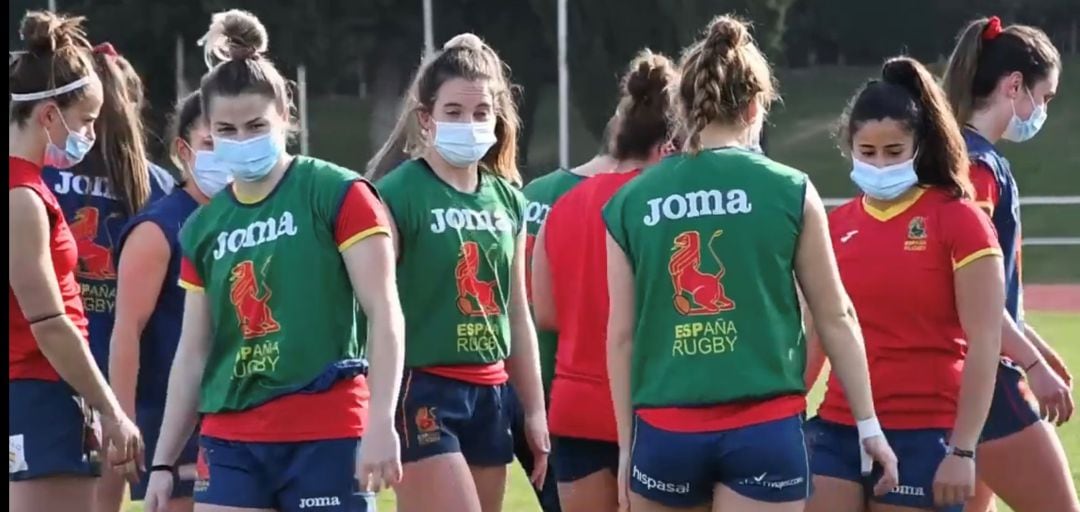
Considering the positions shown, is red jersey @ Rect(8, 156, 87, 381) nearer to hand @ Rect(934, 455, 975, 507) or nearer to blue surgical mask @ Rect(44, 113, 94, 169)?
blue surgical mask @ Rect(44, 113, 94, 169)

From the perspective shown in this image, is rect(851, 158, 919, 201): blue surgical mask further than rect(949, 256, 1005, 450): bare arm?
Yes

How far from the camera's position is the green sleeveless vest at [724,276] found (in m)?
4.57

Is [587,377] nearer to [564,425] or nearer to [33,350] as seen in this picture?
[564,425]

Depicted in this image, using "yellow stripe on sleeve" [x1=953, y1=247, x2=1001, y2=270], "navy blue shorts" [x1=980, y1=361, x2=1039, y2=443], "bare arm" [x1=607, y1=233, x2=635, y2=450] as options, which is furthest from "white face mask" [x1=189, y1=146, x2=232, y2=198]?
"navy blue shorts" [x1=980, y1=361, x2=1039, y2=443]

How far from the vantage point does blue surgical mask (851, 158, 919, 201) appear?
17.0ft

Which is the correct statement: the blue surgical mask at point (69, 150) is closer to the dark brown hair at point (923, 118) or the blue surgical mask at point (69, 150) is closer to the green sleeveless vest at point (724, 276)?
the green sleeveless vest at point (724, 276)

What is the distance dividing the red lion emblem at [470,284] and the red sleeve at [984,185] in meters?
1.53

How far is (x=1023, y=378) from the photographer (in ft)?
19.0

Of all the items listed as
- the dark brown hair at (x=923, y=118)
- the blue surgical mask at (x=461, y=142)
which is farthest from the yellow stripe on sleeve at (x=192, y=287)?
the dark brown hair at (x=923, y=118)

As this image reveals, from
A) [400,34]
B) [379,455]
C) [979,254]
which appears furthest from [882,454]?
[400,34]

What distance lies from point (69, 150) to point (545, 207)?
1727 millimetres

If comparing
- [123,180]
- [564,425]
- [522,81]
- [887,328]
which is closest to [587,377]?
[564,425]

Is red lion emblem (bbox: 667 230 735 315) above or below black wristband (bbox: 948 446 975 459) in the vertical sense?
above

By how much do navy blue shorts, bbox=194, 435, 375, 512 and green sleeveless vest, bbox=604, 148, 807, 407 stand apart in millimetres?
815
